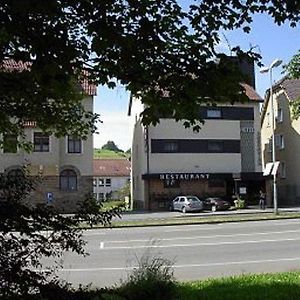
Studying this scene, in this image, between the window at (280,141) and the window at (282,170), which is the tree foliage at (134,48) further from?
the window at (280,141)

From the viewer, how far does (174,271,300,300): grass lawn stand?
762 cm

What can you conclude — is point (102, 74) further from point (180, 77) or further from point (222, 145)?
point (222, 145)

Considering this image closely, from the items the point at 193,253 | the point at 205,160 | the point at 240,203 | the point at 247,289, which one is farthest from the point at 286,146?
the point at 247,289

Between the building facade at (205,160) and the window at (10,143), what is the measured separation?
40533mm

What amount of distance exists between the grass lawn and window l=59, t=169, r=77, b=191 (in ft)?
128

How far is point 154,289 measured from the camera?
716 cm

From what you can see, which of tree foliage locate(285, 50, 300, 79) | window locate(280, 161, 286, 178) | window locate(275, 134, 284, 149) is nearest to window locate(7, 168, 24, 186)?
tree foliage locate(285, 50, 300, 79)

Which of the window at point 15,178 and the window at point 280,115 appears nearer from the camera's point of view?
the window at point 15,178

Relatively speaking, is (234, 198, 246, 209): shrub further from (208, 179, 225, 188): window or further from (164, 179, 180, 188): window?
(164, 179, 180, 188): window

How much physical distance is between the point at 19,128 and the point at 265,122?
188ft

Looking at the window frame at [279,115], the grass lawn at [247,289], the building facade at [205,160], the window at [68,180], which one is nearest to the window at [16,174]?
the grass lawn at [247,289]

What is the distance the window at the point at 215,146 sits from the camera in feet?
171

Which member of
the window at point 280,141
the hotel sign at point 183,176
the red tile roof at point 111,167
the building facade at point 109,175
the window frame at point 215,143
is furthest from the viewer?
the red tile roof at point 111,167

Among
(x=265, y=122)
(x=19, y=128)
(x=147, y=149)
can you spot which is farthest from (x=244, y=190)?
(x=19, y=128)
